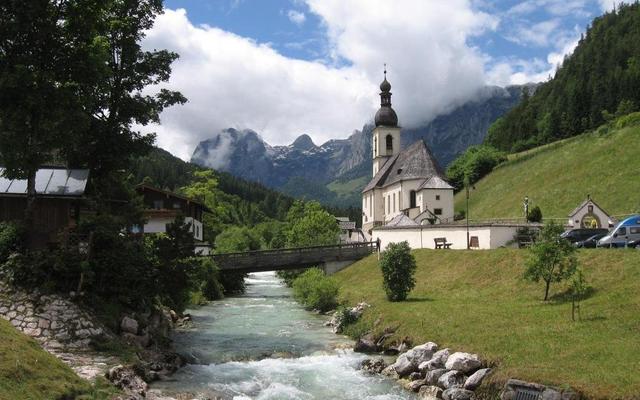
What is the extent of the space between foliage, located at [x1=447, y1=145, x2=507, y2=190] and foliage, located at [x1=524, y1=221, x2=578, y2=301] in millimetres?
80135

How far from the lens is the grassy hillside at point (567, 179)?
64875 millimetres

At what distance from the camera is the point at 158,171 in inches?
6831

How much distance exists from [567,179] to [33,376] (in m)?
74.1

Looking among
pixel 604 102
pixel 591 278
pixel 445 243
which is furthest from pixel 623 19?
pixel 591 278

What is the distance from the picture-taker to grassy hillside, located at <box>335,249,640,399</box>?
1611cm

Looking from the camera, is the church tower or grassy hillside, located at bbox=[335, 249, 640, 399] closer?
grassy hillside, located at bbox=[335, 249, 640, 399]

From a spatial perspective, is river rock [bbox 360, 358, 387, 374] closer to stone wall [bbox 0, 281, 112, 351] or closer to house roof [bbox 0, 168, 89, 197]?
stone wall [bbox 0, 281, 112, 351]

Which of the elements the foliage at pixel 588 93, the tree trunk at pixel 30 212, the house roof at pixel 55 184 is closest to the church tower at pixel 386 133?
the foliage at pixel 588 93

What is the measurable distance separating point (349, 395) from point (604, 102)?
379ft

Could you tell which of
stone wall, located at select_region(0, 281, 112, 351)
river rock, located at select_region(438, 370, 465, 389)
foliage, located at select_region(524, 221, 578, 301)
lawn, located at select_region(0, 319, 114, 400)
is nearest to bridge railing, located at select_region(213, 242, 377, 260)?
foliage, located at select_region(524, 221, 578, 301)

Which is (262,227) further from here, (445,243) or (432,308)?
(432,308)

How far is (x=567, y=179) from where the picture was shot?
248 feet

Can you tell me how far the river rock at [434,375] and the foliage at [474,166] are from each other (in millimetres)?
89130

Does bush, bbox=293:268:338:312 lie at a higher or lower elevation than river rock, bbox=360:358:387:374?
higher
